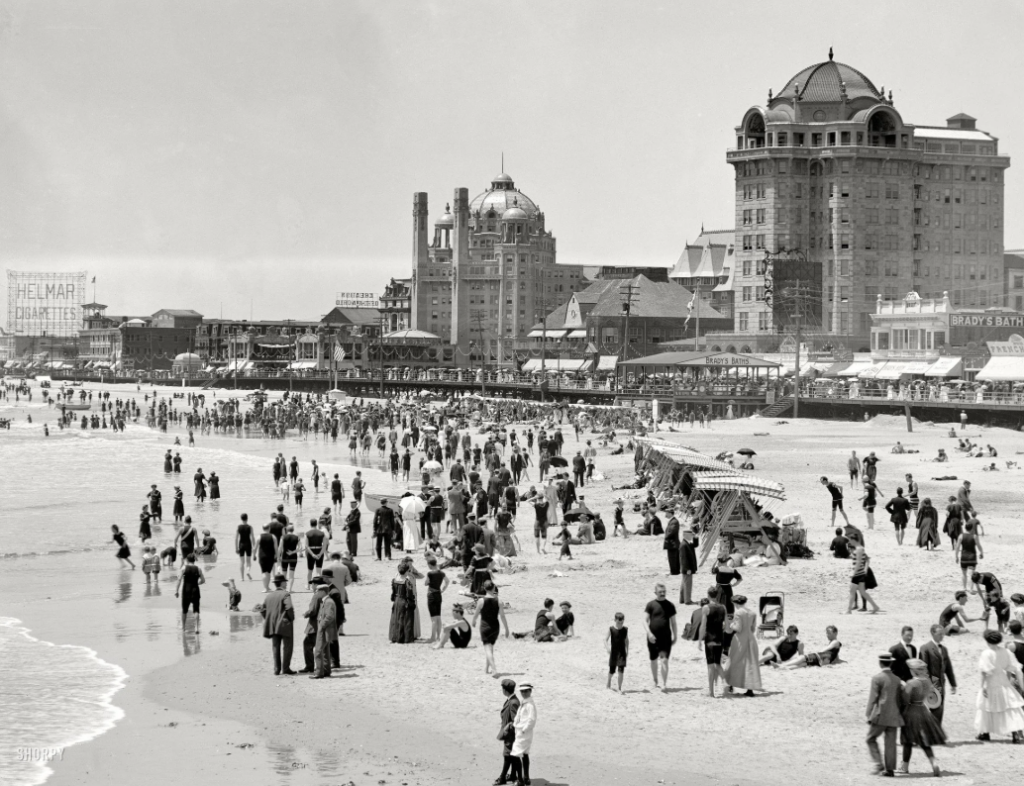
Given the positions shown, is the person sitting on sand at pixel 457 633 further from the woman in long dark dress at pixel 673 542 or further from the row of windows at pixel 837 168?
the row of windows at pixel 837 168

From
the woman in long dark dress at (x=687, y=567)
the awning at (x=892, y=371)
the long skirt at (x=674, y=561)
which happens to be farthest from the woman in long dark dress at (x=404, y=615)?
the awning at (x=892, y=371)

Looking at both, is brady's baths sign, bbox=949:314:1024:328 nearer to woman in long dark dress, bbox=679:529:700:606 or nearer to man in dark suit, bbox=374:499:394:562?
man in dark suit, bbox=374:499:394:562

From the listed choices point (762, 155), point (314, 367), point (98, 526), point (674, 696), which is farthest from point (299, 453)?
point (314, 367)

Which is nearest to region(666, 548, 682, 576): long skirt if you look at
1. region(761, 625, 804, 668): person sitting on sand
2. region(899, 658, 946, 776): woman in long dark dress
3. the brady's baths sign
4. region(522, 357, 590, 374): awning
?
region(761, 625, 804, 668): person sitting on sand

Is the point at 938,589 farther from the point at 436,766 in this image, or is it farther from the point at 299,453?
the point at 299,453

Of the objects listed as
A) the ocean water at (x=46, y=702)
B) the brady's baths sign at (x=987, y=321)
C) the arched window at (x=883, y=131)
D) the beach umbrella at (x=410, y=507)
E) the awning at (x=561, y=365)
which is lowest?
the ocean water at (x=46, y=702)
